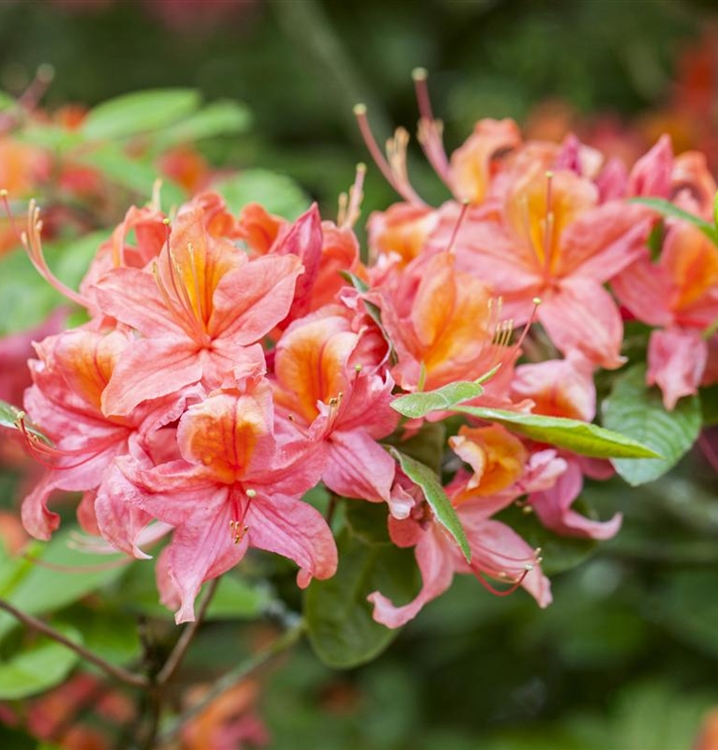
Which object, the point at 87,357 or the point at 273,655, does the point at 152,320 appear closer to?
the point at 87,357

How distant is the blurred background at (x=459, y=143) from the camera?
1.67 m

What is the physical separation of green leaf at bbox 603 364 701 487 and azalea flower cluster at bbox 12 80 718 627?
0.01 m

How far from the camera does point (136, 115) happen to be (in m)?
1.22

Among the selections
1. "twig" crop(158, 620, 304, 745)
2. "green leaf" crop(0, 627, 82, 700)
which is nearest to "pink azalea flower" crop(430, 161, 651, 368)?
"twig" crop(158, 620, 304, 745)

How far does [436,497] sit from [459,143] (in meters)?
1.82

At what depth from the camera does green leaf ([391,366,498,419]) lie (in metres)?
0.64

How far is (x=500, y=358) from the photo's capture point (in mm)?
749

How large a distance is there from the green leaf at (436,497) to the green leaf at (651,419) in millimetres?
164

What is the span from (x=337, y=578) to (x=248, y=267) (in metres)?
0.26

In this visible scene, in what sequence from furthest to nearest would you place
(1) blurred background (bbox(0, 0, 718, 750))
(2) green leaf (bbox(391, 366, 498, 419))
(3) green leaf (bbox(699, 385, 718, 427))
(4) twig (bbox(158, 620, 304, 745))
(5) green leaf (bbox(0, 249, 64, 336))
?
(1) blurred background (bbox(0, 0, 718, 750)), (5) green leaf (bbox(0, 249, 64, 336)), (4) twig (bbox(158, 620, 304, 745)), (3) green leaf (bbox(699, 385, 718, 427)), (2) green leaf (bbox(391, 366, 498, 419))

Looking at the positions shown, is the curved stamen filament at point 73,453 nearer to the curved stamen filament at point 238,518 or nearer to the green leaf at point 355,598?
the curved stamen filament at point 238,518

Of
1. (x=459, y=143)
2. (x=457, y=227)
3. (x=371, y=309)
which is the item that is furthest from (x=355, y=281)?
(x=459, y=143)

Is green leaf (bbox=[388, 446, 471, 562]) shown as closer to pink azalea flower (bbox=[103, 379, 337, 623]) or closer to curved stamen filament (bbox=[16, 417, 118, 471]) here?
pink azalea flower (bbox=[103, 379, 337, 623])

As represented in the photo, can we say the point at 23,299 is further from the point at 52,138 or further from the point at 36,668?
the point at 36,668
